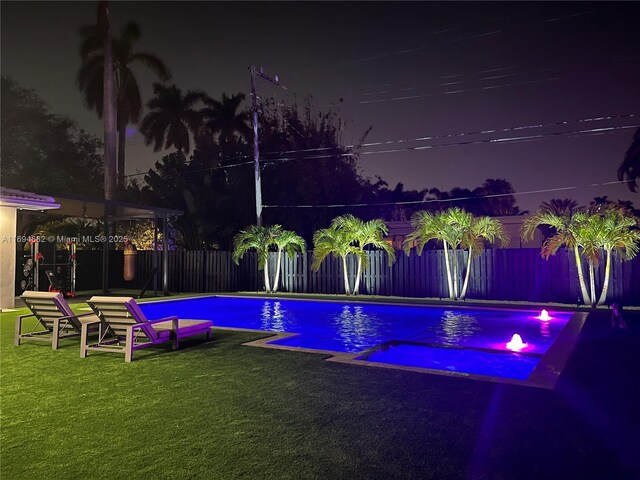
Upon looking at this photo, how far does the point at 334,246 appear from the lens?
58.2 ft

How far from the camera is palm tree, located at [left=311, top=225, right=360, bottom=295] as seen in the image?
17.6m

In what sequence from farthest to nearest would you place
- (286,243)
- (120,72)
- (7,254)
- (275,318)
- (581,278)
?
(120,72) < (286,243) < (581,278) < (7,254) < (275,318)

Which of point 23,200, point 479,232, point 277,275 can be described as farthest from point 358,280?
point 23,200

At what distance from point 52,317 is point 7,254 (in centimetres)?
663

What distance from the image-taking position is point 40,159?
31.2 m

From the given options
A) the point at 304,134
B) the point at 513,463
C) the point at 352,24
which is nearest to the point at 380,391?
the point at 513,463

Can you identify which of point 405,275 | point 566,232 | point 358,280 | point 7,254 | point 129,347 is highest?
point 566,232

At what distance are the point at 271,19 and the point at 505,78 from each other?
31.9 ft

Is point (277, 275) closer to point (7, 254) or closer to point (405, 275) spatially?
point (405, 275)

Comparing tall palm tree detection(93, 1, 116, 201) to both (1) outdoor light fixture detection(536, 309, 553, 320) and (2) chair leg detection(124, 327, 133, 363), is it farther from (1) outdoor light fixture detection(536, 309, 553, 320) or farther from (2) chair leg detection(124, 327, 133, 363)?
(1) outdoor light fixture detection(536, 309, 553, 320)

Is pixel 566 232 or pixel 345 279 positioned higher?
pixel 566 232

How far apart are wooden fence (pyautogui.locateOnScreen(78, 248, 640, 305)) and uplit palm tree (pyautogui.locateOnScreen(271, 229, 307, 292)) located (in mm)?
364

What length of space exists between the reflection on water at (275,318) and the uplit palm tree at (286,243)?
12.4ft

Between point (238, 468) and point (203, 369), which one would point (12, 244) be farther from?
point (238, 468)
